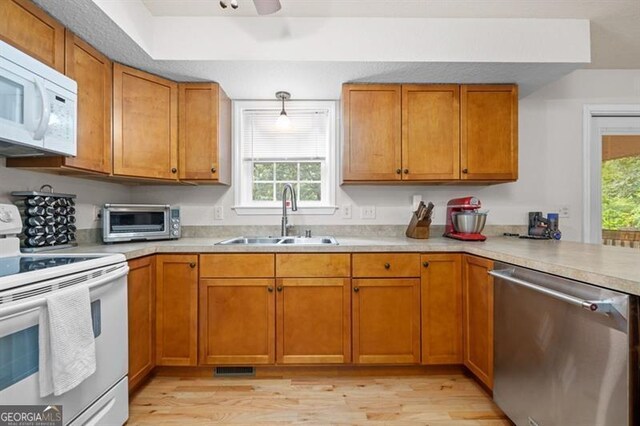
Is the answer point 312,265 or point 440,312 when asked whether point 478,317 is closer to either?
point 440,312

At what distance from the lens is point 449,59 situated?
194cm

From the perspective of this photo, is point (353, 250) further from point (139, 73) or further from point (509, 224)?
point (139, 73)

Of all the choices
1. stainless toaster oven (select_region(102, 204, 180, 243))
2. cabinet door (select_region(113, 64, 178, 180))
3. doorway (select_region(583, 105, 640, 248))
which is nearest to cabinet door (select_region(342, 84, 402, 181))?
cabinet door (select_region(113, 64, 178, 180))

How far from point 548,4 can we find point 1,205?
10.7 feet

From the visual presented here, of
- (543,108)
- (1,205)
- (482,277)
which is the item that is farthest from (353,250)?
(543,108)

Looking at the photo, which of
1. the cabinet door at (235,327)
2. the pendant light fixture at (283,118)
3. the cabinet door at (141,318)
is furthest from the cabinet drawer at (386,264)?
the cabinet door at (141,318)

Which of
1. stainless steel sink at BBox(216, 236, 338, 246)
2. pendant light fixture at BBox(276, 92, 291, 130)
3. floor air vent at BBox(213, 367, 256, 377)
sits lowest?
floor air vent at BBox(213, 367, 256, 377)

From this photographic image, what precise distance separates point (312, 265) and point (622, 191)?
2.94 meters

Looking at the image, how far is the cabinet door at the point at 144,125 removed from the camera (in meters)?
1.97

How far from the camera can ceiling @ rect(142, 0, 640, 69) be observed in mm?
1794

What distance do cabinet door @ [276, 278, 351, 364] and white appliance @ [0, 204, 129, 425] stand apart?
878 millimetres

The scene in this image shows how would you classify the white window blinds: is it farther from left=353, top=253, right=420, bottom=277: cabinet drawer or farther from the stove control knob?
the stove control knob

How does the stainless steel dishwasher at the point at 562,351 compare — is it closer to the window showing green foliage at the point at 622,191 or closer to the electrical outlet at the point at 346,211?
the electrical outlet at the point at 346,211

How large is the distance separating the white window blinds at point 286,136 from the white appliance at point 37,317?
1.49 metres
